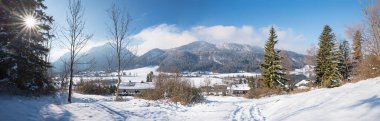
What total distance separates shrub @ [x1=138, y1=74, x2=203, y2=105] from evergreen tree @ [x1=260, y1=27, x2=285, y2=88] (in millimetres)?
17458

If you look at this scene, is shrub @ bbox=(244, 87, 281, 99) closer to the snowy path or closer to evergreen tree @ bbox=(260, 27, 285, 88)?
evergreen tree @ bbox=(260, 27, 285, 88)

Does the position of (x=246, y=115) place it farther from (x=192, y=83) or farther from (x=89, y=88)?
(x=89, y=88)

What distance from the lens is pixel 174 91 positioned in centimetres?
2025

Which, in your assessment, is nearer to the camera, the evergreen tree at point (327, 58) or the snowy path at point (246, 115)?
the snowy path at point (246, 115)

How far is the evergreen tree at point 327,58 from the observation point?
3681cm

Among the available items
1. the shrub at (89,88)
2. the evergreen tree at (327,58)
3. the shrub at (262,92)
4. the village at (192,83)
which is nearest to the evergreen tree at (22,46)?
the village at (192,83)

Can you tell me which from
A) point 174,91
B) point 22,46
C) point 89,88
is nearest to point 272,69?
point 174,91

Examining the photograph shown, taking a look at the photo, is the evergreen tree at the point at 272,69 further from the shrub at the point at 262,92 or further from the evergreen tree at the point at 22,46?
the evergreen tree at the point at 22,46

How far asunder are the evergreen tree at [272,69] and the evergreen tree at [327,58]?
5.85 metres

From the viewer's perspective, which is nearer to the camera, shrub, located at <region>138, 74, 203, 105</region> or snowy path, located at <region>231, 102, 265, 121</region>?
snowy path, located at <region>231, 102, 265, 121</region>

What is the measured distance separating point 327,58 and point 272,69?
8.33m

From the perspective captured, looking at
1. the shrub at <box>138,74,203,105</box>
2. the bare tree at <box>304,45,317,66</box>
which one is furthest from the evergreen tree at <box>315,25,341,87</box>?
the shrub at <box>138,74,203,105</box>

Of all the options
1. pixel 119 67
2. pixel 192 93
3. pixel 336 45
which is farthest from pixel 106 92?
pixel 336 45

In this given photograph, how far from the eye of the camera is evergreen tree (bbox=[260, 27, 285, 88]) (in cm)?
3612
